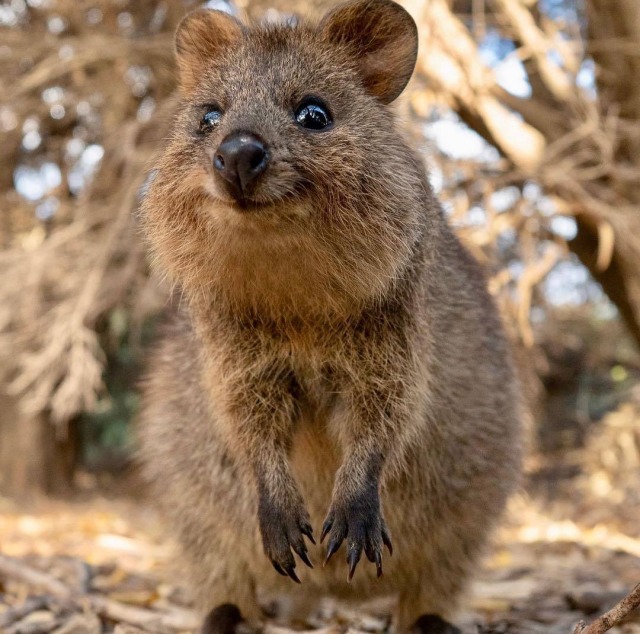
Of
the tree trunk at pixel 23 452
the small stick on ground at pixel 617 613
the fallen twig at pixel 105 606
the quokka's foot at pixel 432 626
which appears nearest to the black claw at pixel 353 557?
the small stick on ground at pixel 617 613

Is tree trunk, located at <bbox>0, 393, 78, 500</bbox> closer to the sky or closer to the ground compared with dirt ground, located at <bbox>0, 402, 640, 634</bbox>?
closer to the sky

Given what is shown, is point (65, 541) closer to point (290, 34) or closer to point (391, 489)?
point (391, 489)

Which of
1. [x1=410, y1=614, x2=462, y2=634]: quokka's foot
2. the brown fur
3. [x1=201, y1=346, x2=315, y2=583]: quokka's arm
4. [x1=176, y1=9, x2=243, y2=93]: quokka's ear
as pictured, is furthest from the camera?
[x1=410, y1=614, x2=462, y2=634]: quokka's foot

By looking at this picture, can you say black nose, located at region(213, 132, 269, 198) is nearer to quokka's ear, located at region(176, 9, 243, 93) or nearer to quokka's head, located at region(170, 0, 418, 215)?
quokka's head, located at region(170, 0, 418, 215)

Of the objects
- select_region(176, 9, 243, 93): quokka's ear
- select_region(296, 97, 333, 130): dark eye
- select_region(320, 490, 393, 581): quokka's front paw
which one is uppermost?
select_region(176, 9, 243, 93): quokka's ear

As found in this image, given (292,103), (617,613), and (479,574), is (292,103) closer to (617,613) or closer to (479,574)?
(617,613)

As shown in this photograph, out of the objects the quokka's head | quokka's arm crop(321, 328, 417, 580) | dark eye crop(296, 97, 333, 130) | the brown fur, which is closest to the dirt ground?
the brown fur

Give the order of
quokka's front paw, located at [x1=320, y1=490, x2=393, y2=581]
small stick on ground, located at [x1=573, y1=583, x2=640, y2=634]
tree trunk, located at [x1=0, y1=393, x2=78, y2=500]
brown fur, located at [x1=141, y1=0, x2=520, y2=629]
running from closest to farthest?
small stick on ground, located at [x1=573, y1=583, x2=640, y2=634], brown fur, located at [x1=141, y1=0, x2=520, y2=629], quokka's front paw, located at [x1=320, y1=490, x2=393, y2=581], tree trunk, located at [x1=0, y1=393, x2=78, y2=500]
